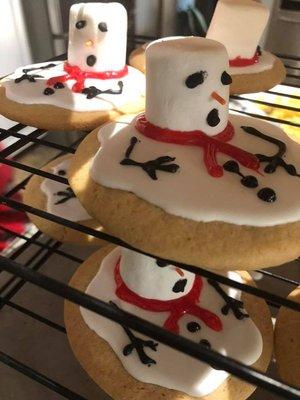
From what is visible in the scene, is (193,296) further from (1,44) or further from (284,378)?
(1,44)

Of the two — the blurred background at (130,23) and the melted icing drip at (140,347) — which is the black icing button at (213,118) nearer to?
the melted icing drip at (140,347)

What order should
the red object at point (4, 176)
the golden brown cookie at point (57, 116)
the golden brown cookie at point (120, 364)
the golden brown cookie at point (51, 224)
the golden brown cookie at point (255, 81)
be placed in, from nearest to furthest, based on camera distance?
the golden brown cookie at point (120, 364)
the golden brown cookie at point (57, 116)
the golden brown cookie at point (255, 81)
the golden brown cookie at point (51, 224)
the red object at point (4, 176)

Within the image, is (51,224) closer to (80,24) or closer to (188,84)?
(80,24)

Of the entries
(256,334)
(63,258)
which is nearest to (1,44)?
(63,258)

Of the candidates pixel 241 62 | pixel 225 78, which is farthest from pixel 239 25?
pixel 225 78

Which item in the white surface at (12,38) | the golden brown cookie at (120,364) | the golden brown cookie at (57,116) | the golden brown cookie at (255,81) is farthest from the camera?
the white surface at (12,38)

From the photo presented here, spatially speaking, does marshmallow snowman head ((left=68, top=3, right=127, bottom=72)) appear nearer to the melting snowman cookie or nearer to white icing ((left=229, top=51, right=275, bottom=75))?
the melting snowman cookie

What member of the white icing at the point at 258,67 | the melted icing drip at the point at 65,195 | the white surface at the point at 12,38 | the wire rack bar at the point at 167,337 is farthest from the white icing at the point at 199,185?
the white surface at the point at 12,38

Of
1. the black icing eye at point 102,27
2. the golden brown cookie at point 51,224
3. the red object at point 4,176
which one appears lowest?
the red object at point 4,176
